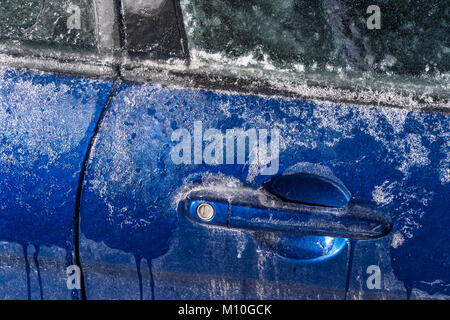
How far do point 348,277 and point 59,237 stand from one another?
2.54 feet

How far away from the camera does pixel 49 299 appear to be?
128cm

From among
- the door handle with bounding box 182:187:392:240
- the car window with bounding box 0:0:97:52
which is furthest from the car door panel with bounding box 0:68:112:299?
the door handle with bounding box 182:187:392:240

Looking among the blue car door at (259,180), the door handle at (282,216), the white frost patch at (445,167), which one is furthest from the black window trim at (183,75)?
the door handle at (282,216)

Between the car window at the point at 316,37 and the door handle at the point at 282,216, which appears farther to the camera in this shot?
the car window at the point at 316,37

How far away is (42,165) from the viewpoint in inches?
47.7

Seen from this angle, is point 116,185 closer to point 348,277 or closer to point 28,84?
point 28,84

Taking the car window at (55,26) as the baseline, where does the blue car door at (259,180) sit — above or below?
below

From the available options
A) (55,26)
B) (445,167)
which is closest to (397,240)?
(445,167)

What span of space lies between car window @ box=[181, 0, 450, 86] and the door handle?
385 mm

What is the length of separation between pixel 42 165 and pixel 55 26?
40cm

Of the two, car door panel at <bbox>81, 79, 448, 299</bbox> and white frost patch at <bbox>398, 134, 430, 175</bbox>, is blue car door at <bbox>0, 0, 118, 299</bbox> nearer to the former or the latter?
car door panel at <bbox>81, 79, 448, 299</bbox>

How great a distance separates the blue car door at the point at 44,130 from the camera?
1213 mm

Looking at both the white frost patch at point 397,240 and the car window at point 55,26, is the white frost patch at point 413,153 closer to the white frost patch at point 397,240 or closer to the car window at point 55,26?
the white frost patch at point 397,240

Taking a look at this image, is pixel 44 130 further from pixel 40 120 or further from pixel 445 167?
pixel 445 167
